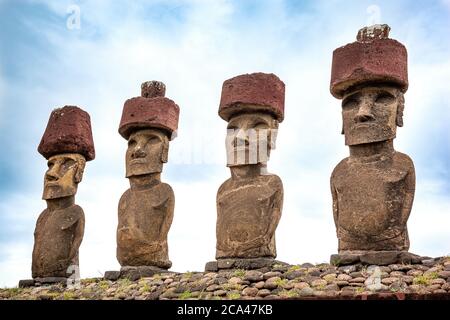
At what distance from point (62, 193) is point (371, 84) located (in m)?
6.86

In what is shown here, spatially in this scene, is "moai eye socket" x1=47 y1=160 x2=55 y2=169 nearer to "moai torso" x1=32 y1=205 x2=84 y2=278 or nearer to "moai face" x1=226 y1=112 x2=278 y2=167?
"moai torso" x1=32 y1=205 x2=84 y2=278

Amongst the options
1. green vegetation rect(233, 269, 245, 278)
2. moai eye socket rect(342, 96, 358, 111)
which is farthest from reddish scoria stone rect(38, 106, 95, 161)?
moai eye socket rect(342, 96, 358, 111)

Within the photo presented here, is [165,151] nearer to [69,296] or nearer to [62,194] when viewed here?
[62,194]

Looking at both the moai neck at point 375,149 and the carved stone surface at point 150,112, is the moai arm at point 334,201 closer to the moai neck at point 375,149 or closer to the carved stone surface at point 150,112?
the moai neck at point 375,149

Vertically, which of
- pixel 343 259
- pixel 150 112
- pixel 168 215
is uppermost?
pixel 150 112

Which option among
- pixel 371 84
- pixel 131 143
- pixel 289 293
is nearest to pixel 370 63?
pixel 371 84

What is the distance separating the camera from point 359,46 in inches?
421

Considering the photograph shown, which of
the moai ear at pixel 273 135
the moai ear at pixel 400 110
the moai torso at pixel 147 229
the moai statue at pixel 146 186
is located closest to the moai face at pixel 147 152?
the moai statue at pixel 146 186

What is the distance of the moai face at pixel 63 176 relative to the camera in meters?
14.0

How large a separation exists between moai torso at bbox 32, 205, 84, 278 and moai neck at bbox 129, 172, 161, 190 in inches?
66.1

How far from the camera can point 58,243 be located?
13523 millimetres

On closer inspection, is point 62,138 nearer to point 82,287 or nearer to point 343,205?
point 82,287

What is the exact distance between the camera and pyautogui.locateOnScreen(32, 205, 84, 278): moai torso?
1343 centimetres
